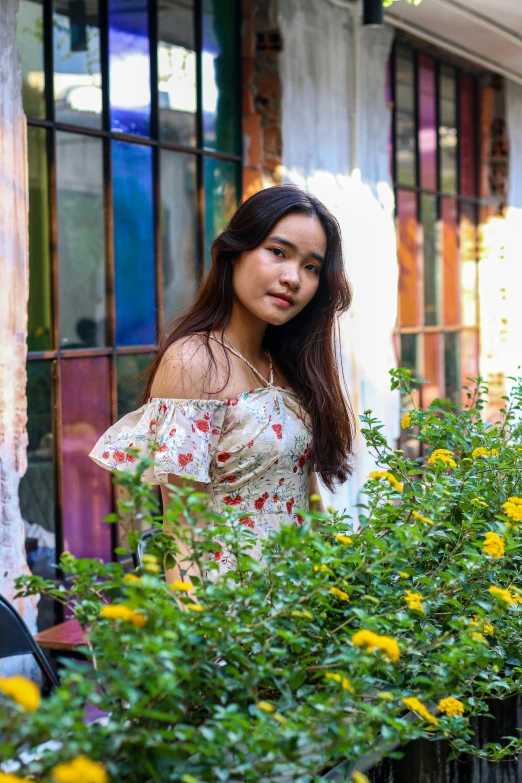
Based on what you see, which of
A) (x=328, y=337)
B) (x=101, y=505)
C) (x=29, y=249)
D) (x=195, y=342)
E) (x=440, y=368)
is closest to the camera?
(x=195, y=342)

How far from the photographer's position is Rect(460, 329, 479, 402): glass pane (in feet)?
25.4

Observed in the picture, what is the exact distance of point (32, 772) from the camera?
105 centimetres

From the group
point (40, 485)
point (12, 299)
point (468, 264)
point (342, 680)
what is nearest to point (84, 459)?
point (40, 485)

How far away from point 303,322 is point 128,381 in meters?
1.97

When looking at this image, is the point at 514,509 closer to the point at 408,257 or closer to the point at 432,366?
the point at 408,257

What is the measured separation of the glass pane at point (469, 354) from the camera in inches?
305

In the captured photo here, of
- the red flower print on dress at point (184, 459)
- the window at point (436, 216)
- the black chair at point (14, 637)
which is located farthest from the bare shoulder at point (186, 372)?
the window at point (436, 216)

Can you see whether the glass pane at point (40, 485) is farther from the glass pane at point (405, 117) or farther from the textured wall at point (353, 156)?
the glass pane at point (405, 117)

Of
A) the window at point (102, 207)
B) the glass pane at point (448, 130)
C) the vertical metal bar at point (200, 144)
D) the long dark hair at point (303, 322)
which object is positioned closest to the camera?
the long dark hair at point (303, 322)

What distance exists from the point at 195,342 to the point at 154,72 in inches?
101

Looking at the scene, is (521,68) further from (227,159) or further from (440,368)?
(227,159)

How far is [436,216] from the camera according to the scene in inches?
287

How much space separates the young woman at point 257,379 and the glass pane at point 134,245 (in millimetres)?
1868

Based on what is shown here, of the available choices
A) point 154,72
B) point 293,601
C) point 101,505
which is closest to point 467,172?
point 154,72
